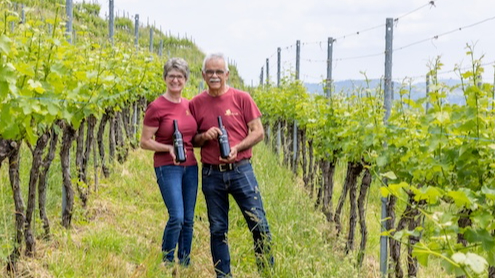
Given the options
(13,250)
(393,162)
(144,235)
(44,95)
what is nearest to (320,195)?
(144,235)

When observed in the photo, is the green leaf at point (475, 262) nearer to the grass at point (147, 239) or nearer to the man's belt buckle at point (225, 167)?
the grass at point (147, 239)

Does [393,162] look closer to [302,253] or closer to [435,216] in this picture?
[302,253]

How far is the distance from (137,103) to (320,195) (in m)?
5.61

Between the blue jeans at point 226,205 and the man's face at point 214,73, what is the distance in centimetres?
68

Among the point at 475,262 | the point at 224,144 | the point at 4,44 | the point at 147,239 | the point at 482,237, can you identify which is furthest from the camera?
the point at 147,239

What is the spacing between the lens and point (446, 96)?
346cm

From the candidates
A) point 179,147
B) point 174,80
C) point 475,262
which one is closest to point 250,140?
point 179,147

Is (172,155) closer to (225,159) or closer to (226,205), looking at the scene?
(225,159)

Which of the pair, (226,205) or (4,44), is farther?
(226,205)

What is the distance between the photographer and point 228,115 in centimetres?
488

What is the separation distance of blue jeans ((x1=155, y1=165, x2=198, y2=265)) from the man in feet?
0.77

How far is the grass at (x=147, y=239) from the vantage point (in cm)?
482

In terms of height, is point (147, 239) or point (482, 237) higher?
point (482, 237)

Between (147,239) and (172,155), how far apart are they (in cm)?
176
